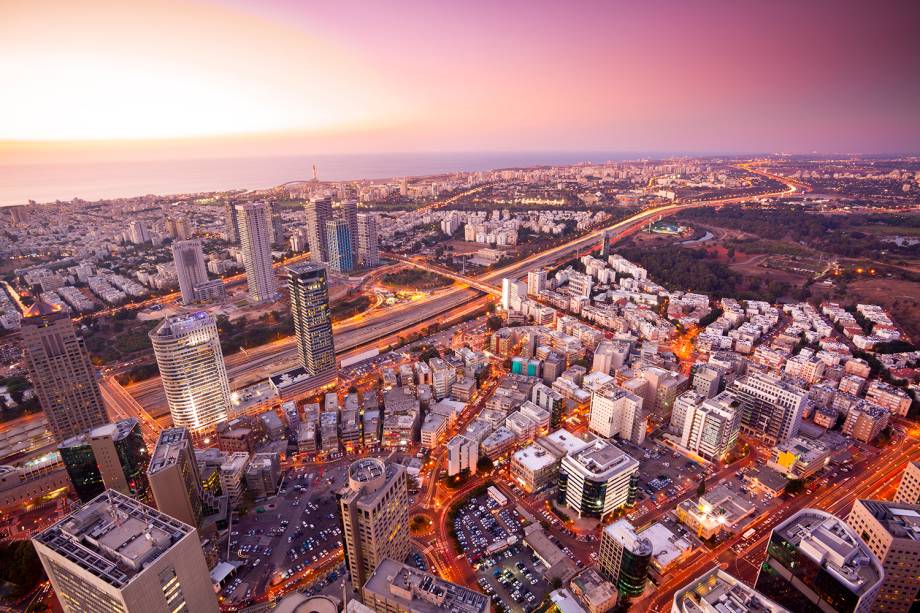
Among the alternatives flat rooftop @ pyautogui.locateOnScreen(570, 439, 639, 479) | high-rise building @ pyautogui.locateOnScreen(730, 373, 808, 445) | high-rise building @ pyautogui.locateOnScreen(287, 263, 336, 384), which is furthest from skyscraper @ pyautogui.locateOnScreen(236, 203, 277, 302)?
high-rise building @ pyautogui.locateOnScreen(730, 373, 808, 445)

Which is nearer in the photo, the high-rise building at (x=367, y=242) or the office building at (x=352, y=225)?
the office building at (x=352, y=225)

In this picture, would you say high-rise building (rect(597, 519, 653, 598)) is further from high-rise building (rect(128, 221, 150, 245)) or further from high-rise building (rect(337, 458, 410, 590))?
high-rise building (rect(128, 221, 150, 245))

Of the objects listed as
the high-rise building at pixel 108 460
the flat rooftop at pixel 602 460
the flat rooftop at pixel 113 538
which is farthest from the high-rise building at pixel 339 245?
the flat rooftop at pixel 113 538

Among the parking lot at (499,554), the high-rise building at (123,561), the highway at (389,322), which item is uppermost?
the high-rise building at (123,561)

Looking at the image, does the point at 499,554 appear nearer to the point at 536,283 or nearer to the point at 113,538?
the point at 113,538

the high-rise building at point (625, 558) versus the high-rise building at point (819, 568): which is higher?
the high-rise building at point (819, 568)

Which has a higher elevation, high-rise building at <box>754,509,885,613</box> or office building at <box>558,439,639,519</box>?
high-rise building at <box>754,509,885,613</box>

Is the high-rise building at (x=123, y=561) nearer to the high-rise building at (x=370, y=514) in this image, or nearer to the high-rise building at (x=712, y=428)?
the high-rise building at (x=370, y=514)
